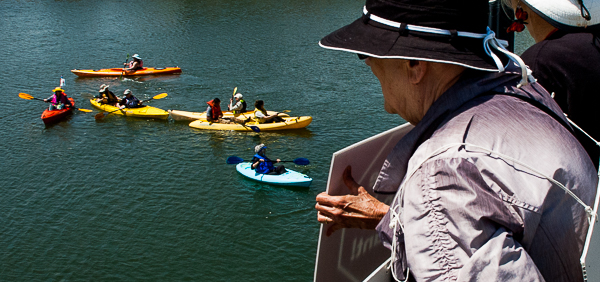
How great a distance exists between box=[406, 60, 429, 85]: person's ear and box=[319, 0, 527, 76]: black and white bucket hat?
0.09m

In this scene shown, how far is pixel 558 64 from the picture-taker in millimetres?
Result: 2516

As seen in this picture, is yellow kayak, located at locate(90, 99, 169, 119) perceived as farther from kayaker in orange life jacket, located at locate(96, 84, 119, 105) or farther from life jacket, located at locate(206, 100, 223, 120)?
life jacket, located at locate(206, 100, 223, 120)

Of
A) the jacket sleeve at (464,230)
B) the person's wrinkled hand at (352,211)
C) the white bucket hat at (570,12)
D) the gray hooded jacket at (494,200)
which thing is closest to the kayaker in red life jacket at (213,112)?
the white bucket hat at (570,12)

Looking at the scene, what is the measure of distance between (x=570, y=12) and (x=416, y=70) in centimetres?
109

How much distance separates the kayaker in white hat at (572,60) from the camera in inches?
95.8

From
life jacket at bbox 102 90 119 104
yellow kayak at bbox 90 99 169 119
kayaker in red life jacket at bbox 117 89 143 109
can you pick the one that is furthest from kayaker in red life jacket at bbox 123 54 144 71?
kayaker in red life jacket at bbox 117 89 143 109

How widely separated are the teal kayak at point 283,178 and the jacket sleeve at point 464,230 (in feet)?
36.9

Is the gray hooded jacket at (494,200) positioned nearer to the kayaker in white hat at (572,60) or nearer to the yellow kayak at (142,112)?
the kayaker in white hat at (572,60)

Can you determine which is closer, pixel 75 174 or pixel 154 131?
pixel 75 174

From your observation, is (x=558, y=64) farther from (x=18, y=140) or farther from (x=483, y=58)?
(x=18, y=140)

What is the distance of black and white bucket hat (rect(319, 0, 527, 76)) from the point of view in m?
1.60

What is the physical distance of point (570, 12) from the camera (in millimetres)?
2393

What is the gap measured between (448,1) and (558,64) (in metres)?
1.17

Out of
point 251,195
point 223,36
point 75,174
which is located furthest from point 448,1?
point 223,36
